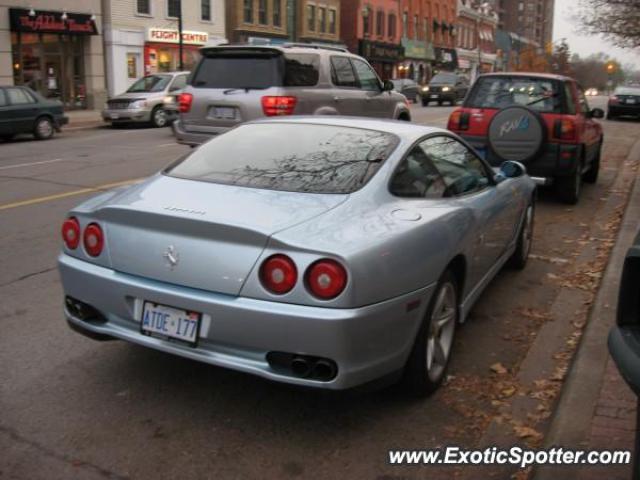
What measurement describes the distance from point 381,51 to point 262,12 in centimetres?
1672

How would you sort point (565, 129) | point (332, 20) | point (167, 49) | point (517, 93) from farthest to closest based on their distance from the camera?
point (332, 20)
point (167, 49)
point (517, 93)
point (565, 129)

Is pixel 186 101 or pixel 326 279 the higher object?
pixel 186 101

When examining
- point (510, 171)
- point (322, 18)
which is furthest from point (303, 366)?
point (322, 18)

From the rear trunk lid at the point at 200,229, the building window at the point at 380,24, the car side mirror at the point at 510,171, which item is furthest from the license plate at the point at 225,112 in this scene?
the building window at the point at 380,24

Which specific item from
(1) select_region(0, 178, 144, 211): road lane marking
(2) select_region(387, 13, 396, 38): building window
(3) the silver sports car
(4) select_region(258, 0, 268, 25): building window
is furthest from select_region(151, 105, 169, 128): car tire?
(2) select_region(387, 13, 396, 38): building window

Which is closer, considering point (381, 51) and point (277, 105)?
point (277, 105)

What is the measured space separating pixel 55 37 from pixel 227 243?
2701 cm

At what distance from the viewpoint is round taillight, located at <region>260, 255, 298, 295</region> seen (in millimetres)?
3152

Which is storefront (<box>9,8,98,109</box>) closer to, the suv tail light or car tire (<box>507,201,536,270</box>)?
the suv tail light

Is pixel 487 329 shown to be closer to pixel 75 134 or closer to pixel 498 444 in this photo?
pixel 498 444

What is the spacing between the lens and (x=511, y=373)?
4.33 metres

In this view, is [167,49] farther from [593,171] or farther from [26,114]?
[593,171]

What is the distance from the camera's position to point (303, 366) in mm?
3203

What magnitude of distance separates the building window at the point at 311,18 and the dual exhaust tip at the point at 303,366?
1709 inches
